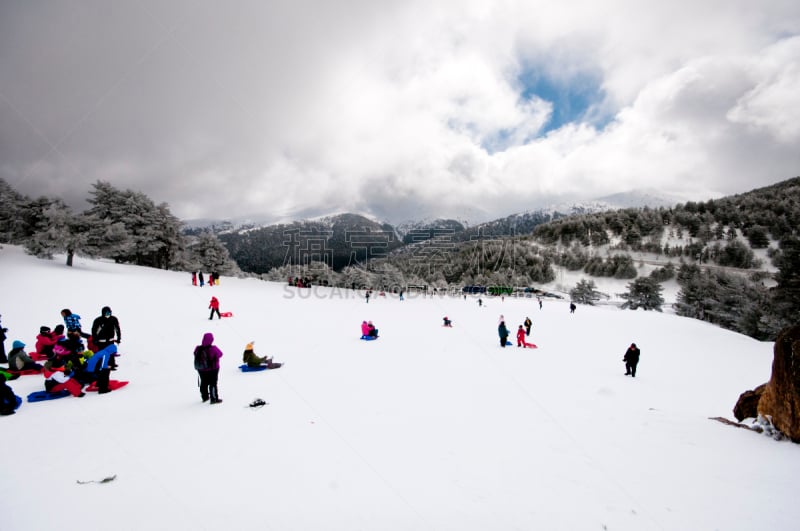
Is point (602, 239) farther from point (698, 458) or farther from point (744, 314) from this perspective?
point (698, 458)

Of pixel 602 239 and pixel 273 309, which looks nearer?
pixel 273 309

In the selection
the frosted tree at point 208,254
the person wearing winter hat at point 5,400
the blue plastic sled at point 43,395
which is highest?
the frosted tree at point 208,254

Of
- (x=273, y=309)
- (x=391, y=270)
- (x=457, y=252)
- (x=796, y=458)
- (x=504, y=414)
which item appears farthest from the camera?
(x=457, y=252)

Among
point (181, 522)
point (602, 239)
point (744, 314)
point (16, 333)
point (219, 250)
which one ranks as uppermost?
point (602, 239)

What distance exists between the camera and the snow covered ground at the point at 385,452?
3.39m

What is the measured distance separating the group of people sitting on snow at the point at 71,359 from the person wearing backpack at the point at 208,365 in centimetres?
256

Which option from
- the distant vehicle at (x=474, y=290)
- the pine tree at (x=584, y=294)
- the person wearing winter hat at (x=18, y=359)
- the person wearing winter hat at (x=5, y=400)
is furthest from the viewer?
the pine tree at (x=584, y=294)

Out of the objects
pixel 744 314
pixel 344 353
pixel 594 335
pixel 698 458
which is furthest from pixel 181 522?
pixel 744 314

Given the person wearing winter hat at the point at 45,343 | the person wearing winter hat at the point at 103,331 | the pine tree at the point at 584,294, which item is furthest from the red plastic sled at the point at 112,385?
the pine tree at the point at 584,294

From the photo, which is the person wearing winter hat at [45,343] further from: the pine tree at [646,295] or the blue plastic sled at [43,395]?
the pine tree at [646,295]

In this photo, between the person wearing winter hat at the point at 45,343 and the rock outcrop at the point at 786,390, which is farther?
the person wearing winter hat at the point at 45,343

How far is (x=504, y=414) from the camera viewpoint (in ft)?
21.7

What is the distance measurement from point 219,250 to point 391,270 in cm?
3954

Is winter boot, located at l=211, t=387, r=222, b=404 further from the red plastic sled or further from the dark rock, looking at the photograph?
the dark rock
